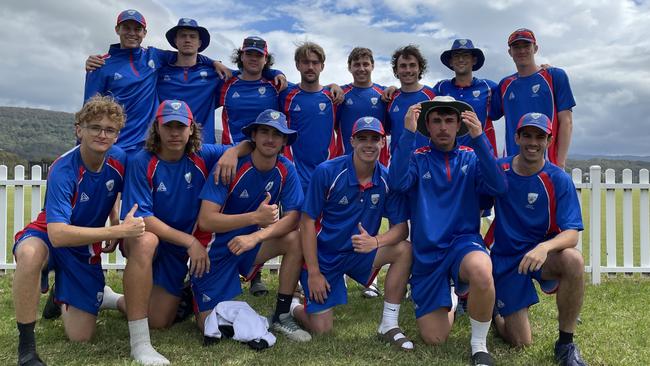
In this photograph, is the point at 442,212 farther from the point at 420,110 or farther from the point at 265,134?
the point at 265,134

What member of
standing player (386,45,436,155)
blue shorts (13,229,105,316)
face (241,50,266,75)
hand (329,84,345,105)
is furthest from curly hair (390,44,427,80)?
blue shorts (13,229,105,316)

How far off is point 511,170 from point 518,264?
816 millimetres

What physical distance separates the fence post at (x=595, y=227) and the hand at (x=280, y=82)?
5015mm

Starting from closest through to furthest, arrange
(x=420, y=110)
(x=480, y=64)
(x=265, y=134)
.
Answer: (x=420, y=110)
(x=265, y=134)
(x=480, y=64)

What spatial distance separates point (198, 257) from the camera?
181 inches

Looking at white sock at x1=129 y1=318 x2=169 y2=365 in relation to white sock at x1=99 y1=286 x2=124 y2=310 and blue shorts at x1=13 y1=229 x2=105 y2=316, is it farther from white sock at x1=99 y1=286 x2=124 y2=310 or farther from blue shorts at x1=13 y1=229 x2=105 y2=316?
white sock at x1=99 y1=286 x2=124 y2=310

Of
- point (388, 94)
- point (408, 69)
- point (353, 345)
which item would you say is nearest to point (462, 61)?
point (408, 69)

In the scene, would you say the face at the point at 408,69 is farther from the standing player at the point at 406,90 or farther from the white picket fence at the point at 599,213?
the white picket fence at the point at 599,213

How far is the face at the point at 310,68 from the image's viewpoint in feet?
20.5

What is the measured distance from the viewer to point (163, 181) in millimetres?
4684

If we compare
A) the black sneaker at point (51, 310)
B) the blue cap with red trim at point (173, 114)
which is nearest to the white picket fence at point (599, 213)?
the black sneaker at point (51, 310)

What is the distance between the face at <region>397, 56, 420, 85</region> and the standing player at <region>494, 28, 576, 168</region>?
107 cm

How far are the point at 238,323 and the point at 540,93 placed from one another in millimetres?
4058

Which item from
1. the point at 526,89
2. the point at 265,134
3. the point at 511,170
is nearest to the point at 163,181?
the point at 265,134
